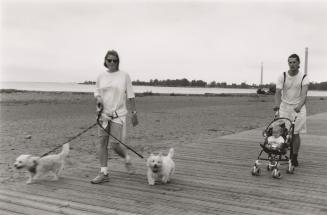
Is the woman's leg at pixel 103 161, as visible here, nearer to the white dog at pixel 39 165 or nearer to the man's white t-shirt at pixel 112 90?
the man's white t-shirt at pixel 112 90

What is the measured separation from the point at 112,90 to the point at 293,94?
9.64 feet

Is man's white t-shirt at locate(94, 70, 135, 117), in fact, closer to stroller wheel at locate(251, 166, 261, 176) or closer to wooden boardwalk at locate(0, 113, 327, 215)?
wooden boardwalk at locate(0, 113, 327, 215)

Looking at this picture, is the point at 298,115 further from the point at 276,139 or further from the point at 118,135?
the point at 118,135

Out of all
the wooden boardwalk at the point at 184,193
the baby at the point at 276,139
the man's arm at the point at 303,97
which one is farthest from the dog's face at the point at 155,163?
the man's arm at the point at 303,97

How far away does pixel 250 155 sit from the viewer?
27.6ft

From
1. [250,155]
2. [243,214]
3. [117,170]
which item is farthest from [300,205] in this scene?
[250,155]

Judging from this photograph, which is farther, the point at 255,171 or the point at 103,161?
the point at 255,171

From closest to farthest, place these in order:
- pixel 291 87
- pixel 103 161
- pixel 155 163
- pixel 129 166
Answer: pixel 155 163, pixel 103 161, pixel 129 166, pixel 291 87

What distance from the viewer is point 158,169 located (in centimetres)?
573

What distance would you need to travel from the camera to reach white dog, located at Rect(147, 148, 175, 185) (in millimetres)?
5699

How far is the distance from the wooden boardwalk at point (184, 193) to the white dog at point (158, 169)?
0.42ft

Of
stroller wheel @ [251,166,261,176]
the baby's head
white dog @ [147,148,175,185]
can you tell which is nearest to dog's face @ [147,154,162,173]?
white dog @ [147,148,175,185]

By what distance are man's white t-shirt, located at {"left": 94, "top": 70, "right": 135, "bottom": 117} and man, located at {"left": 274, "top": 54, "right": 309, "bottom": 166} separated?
2.58 meters

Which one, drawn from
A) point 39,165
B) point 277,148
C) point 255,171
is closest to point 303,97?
point 277,148
